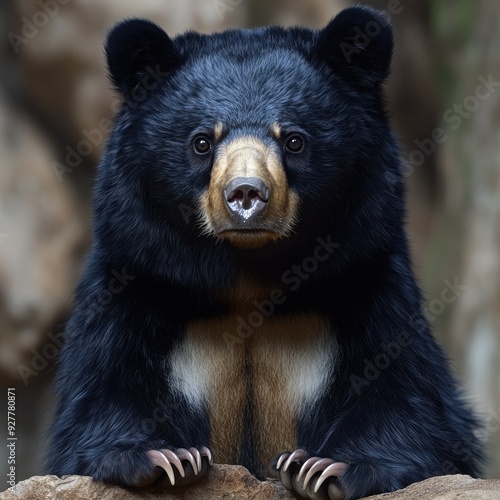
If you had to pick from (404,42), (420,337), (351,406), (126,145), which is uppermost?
(404,42)

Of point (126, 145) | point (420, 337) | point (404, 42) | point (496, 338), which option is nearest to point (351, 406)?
point (420, 337)

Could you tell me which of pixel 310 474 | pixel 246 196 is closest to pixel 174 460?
pixel 310 474

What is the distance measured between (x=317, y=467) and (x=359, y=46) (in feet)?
6.29

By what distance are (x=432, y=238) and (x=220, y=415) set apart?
444cm

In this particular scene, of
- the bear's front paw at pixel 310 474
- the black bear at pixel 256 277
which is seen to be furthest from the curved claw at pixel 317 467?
the black bear at pixel 256 277

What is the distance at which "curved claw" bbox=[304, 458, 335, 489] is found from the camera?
431 cm

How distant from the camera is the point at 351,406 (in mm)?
4902

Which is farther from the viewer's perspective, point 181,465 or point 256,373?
point 256,373

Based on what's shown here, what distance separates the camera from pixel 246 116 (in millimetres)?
4789

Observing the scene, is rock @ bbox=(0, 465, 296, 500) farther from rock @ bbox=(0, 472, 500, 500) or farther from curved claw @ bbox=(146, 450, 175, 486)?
curved claw @ bbox=(146, 450, 175, 486)

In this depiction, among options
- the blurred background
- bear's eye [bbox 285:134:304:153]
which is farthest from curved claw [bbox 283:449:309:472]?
the blurred background

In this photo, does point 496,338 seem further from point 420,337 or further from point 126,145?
point 126,145

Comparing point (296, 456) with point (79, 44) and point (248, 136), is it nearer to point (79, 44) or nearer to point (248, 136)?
point (248, 136)

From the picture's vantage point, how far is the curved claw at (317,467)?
4.31m
